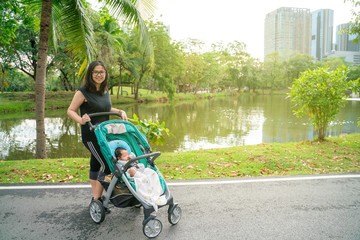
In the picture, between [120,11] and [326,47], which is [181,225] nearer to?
[120,11]

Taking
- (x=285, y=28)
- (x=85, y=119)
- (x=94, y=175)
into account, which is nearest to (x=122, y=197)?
(x=94, y=175)

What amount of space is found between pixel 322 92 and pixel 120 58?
2866cm

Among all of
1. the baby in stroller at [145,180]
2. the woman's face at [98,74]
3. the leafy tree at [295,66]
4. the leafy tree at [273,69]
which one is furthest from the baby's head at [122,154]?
the leafy tree at [295,66]

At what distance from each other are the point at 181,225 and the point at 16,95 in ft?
105

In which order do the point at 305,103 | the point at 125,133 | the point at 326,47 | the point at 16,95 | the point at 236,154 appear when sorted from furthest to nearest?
the point at 326,47 → the point at 16,95 → the point at 305,103 → the point at 236,154 → the point at 125,133

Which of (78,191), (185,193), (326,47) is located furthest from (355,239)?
(326,47)

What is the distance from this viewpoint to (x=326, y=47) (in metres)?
188

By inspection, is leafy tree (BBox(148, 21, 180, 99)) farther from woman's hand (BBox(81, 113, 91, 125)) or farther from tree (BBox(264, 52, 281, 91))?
tree (BBox(264, 52, 281, 91))

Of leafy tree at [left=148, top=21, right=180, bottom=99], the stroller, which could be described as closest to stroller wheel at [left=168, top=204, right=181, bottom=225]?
the stroller

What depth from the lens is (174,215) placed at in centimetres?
332

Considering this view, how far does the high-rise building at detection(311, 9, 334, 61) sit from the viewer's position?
174m

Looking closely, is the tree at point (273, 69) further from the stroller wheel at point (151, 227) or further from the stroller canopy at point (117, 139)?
the stroller wheel at point (151, 227)

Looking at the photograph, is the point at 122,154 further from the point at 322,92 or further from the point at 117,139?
the point at 322,92

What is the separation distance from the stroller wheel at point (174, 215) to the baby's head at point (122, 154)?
812 millimetres
